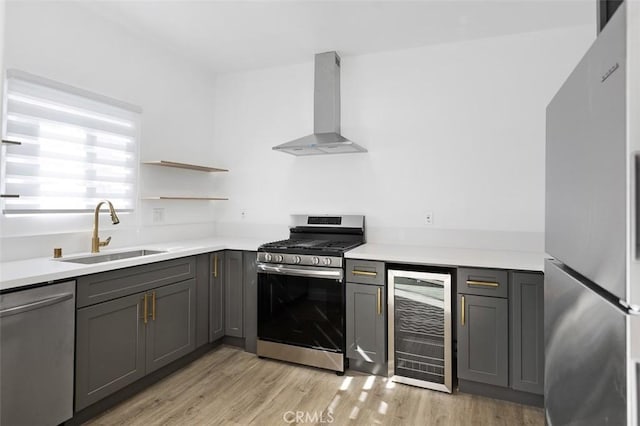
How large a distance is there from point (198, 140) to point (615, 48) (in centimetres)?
344

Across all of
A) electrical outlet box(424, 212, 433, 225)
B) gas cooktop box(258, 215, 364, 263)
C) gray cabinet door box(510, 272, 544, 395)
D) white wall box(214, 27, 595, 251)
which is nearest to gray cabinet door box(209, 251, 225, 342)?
gas cooktop box(258, 215, 364, 263)

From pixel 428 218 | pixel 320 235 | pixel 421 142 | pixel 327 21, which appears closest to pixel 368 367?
pixel 320 235

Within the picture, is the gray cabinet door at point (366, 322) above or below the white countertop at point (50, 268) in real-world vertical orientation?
below

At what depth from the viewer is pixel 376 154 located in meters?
3.14

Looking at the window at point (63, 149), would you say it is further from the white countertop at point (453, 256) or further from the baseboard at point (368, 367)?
the baseboard at point (368, 367)

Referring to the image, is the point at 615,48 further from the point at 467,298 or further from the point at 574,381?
the point at 467,298

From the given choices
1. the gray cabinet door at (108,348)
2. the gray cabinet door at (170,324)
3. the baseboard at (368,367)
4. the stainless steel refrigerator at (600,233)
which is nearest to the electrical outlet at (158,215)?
the gray cabinet door at (170,324)

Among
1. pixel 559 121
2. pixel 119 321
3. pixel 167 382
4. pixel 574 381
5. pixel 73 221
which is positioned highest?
pixel 559 121

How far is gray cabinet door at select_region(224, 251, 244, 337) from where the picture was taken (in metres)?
2.95

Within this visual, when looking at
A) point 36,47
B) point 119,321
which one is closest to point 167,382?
point 119,321

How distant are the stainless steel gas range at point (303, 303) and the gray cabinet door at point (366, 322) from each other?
6cm

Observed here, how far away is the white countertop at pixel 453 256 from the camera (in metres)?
2.17

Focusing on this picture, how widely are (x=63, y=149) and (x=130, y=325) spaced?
4.15 ft

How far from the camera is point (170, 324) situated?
8.13 ft
